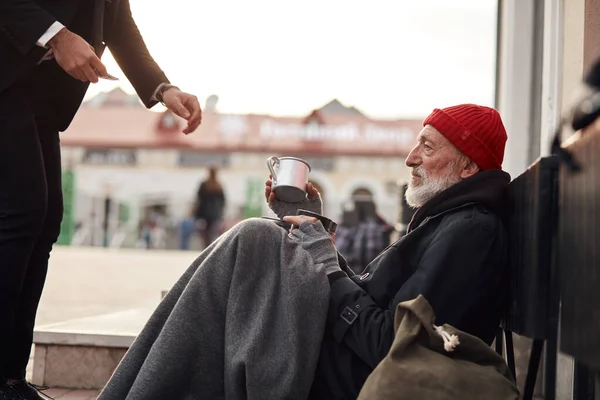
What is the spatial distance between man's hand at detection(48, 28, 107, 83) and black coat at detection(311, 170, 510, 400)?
32.9 inches

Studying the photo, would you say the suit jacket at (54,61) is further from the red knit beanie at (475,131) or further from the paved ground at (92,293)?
the paved ground at (92,293)

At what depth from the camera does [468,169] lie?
8.23 feet

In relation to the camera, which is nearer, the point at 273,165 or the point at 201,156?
the point at 273,165

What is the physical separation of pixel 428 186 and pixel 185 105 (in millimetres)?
819

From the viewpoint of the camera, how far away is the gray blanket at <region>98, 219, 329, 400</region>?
2.04m

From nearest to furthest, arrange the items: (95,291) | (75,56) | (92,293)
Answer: (75,56), (92,293), (95,291)

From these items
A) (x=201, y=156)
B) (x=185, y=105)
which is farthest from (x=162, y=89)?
(x=201, y=156)

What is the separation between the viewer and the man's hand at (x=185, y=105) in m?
2.71

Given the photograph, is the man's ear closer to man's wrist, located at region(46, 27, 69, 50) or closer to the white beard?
the white beard

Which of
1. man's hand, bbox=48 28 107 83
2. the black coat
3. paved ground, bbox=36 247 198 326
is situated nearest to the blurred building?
paved ground, bbox=36 247 198 326

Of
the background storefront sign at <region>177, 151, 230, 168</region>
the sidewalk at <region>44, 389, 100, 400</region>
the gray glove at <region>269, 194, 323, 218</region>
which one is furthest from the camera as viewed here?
the background storefront sign at <region>177, 151, 230, 168</region>

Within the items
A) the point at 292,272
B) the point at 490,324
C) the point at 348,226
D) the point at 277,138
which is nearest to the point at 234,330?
the point at 292,272

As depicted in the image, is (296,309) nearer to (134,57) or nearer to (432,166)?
(432,166)

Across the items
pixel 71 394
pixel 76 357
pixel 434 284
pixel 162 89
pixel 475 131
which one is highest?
pixel 162 89
